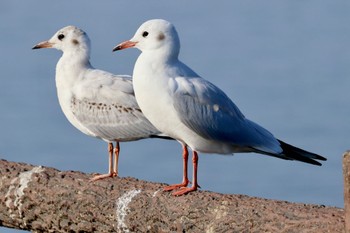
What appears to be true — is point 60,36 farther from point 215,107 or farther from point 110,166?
point 215,107

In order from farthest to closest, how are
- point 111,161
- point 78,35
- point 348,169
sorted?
point 78,35 < point 111,161 < point 348,169

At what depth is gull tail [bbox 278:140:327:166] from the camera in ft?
39.8

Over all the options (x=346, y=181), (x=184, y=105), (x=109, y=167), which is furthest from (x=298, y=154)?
(x=346, y=181)

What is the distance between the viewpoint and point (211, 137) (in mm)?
11820

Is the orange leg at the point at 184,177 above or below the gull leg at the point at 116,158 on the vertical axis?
below

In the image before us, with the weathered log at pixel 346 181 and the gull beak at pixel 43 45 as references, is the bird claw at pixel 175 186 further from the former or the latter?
the gull beak at pixel 43 45

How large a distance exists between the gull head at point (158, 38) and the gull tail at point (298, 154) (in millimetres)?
1294

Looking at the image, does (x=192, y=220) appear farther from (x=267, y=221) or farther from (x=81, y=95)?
(x=81, y=95)

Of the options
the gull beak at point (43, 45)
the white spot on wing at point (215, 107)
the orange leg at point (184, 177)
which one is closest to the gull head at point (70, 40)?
the gull beak at point (43, 45)

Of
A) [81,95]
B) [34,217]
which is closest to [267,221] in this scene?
[34,217]

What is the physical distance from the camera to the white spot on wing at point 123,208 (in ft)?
37.8

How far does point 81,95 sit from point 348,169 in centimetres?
482

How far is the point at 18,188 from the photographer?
12195 mm

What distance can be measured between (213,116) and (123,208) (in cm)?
112
